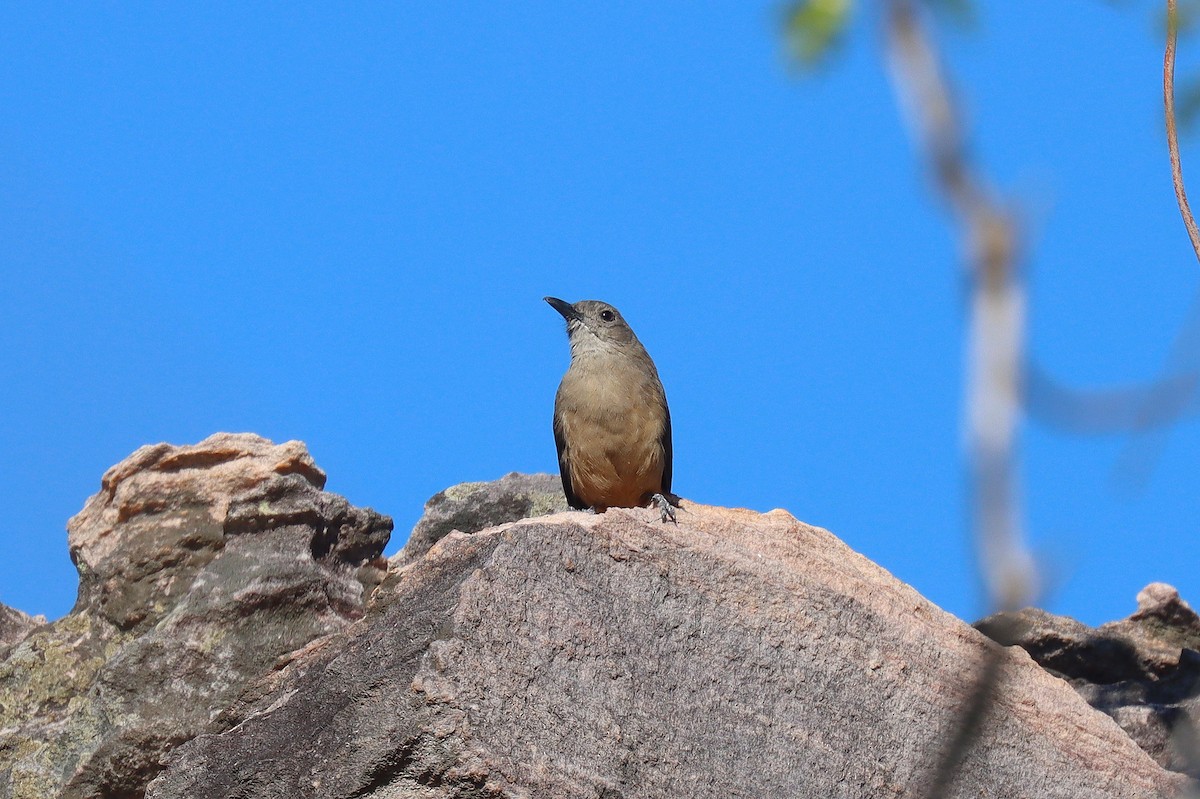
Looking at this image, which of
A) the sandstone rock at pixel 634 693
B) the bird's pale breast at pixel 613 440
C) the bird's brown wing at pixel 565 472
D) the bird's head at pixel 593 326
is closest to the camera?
the sandstone rock at pixel 634 693

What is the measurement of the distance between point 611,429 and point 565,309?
1.59 meters

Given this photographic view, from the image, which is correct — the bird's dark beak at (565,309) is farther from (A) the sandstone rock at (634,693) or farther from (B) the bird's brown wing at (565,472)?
(A) the sandstone rock at (634,693)

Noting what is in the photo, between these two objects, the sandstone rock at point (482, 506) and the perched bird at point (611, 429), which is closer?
the perched bird at point (611, 429)

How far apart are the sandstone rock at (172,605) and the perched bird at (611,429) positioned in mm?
1584

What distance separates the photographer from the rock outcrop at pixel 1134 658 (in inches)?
354

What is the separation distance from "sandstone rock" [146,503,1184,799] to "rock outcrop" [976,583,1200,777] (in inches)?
54.3

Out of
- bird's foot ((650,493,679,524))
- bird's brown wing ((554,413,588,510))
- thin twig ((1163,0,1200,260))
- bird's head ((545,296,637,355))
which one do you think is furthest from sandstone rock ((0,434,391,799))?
thin twig ((1163,0,1200,260))

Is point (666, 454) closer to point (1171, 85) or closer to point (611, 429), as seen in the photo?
point (611, 429)

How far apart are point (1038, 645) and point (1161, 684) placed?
2.77 feet

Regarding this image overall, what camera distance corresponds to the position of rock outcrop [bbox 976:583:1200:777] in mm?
9000

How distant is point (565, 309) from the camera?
11156 millimetres

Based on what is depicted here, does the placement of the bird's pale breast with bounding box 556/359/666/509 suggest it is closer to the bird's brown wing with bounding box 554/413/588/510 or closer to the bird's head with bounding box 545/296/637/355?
the bird's brown wing with bounding box 554/413/588/510

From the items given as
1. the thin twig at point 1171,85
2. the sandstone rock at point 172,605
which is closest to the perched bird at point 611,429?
the sandstone rock at point 172,605

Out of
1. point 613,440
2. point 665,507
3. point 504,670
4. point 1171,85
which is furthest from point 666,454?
point 1171,85
